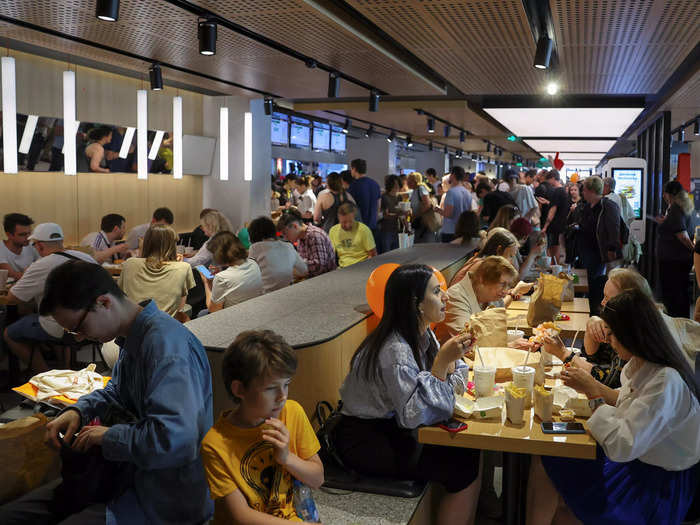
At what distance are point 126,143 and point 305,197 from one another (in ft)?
12.9

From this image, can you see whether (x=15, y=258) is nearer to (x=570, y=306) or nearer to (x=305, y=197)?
(x=570, y=306)

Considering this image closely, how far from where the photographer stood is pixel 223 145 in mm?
10258

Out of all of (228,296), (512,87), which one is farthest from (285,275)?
(512,87)

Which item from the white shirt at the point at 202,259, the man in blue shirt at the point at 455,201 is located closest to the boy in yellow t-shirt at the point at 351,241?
the white shirt at the point at 202,259

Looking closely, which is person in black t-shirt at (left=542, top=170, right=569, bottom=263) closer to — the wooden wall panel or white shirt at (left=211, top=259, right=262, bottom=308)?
the wooden wall panel

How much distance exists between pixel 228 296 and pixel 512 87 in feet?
18.0

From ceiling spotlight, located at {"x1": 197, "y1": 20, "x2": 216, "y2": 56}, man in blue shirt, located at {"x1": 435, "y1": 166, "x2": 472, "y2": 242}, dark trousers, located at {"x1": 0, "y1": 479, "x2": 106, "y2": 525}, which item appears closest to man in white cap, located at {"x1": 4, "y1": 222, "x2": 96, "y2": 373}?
ceiling spotlight, located at {"x1": 197, "y1": 20, "x2": 216, "y2": 56}

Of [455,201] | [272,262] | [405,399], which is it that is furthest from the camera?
[455,201]

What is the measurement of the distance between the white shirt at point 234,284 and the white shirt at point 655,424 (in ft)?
10.5

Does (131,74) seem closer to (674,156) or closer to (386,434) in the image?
(386,434)

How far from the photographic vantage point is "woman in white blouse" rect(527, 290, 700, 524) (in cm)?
255


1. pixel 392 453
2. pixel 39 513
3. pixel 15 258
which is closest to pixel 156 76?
pixel 15 258

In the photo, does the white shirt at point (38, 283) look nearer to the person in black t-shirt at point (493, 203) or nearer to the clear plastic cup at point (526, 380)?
the clear plastic cup at point (526, 380)

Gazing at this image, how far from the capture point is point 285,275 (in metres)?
6.03
